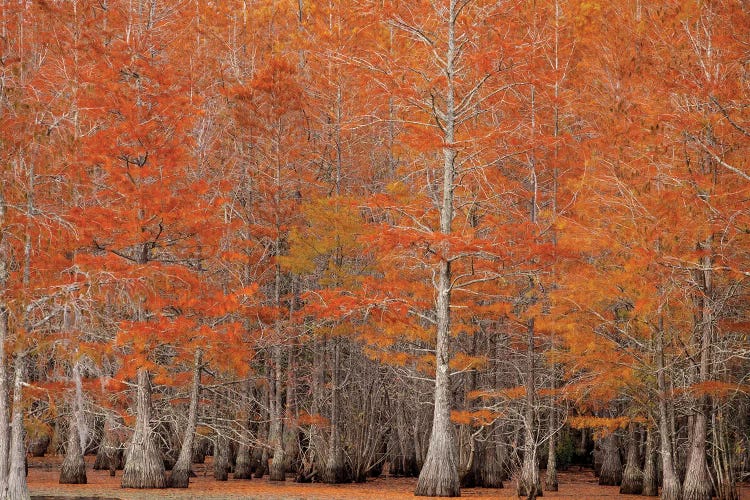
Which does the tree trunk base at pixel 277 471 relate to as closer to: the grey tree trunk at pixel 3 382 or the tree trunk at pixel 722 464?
the grey tree trunk at pixel 3 382

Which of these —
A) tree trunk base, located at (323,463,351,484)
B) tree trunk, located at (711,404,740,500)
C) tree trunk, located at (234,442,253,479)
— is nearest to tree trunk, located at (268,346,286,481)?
tree trunk base, located at (323,463,351,484)

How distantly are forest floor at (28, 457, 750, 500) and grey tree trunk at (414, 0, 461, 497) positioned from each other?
1031 mm

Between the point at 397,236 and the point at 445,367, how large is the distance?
3.55 m

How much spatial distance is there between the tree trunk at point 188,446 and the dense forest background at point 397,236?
8cm

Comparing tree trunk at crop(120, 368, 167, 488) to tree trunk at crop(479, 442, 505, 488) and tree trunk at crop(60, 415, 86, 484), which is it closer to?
tree trunk at crop(60, 415, 86, 484)

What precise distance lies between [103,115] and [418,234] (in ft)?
26.8

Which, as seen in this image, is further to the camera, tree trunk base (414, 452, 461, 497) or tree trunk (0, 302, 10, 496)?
tree trunk base (414, 452, 461, 497)

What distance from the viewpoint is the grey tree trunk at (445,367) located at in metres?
22.0

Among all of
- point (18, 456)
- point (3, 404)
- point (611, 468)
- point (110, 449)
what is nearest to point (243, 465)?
point (110, 449)

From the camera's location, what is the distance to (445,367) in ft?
77.6

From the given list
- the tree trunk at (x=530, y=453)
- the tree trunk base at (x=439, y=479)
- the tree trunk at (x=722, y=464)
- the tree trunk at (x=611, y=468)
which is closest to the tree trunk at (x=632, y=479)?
the tree trunk at (x=530, y=453)

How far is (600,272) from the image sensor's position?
22484 mm

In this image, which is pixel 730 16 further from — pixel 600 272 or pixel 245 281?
pixel 245 281

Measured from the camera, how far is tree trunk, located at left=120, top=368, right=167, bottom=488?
2488cm
